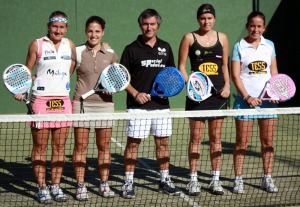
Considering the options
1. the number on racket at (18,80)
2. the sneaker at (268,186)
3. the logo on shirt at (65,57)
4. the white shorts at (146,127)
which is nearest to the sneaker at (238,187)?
the sneaker at (268,186)

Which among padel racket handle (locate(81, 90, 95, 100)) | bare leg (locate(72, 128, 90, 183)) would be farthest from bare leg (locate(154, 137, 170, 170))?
padel racket handle (locate(81, 90, 95, 100))

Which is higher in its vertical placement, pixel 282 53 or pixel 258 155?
pixel 282 53

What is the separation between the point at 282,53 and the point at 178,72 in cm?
811

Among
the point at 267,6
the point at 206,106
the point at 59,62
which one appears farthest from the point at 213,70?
the point at 267,6

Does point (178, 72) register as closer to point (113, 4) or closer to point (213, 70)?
point (213, 70)

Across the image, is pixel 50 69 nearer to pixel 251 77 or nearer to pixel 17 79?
pixel 17 79

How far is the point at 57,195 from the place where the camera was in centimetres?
454

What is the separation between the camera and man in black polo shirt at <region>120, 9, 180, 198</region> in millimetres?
4578

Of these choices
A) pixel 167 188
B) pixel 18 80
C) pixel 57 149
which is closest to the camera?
pixel 18 80

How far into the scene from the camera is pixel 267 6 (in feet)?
38.9

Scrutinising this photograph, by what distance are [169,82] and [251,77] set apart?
0.81m

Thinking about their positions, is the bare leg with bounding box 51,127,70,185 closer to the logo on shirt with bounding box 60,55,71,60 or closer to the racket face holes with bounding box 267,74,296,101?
the logo on shirt with bounding box 60,55,71,60

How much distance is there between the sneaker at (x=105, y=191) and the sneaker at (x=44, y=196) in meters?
0.47

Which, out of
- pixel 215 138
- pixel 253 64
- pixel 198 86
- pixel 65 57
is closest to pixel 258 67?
pixel 253 64
